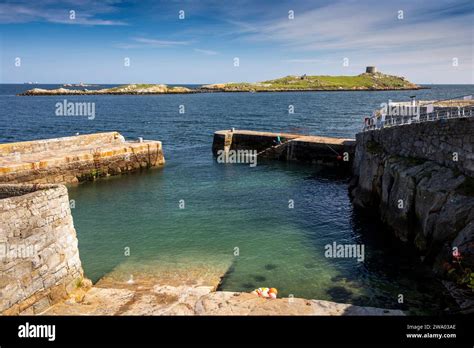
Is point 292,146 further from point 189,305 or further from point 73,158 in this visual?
point 189,305

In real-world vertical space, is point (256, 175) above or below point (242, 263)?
above

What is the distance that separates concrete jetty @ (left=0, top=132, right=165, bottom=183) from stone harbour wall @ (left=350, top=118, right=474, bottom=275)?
71.4 ft

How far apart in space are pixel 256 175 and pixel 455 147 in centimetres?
1896

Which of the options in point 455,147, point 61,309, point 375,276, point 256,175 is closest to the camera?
point 61,309

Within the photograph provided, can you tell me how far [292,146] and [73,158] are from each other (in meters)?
21.2

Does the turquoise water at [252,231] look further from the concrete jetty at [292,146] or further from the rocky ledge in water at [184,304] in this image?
the rocky ledge in water at [184,304]

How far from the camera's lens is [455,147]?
1681 cm

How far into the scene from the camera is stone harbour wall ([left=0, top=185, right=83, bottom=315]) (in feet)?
33.3

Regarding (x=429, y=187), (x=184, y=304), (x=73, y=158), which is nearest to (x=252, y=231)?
(x=429, y=187)

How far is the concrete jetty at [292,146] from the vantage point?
119 feet

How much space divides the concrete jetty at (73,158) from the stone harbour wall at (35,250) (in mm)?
17585
